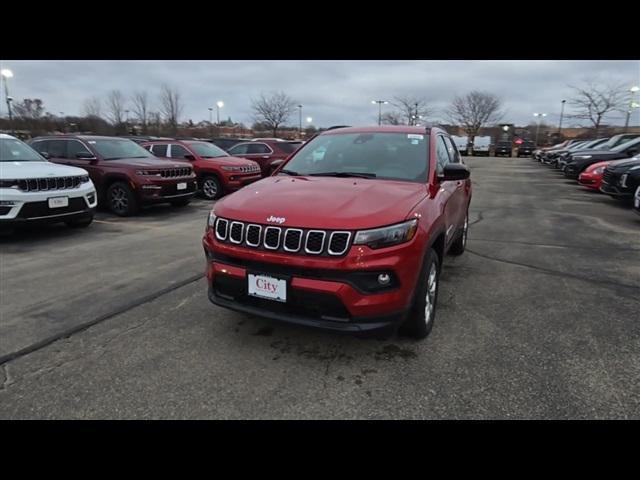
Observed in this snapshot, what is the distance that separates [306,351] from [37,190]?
5627 mm

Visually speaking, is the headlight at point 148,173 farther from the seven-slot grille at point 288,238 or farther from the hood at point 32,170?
the seven-slot grille at point 288,238

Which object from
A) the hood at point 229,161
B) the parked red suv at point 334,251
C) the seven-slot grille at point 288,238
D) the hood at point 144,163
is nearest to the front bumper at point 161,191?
the hood at point 144,163

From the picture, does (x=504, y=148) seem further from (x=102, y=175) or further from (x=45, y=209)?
(x=45, y=209)

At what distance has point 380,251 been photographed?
2652 millimetres

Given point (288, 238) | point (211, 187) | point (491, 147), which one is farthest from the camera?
point (491, 147)

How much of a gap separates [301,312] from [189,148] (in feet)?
33.2

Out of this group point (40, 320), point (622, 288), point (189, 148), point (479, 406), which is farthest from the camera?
point (189, 148)

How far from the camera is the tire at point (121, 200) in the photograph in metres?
8.66

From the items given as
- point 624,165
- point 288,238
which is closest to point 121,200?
point 288,238

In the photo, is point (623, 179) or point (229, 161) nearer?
point (623, 179)

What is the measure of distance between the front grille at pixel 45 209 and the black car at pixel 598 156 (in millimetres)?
15147

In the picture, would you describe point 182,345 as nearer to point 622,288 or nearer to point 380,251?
point 380,251

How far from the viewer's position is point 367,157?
3.88 m
